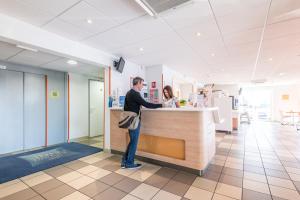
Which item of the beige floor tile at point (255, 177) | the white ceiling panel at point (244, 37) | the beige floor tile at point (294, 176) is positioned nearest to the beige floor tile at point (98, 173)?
the beige floor tile at point (255, 177)

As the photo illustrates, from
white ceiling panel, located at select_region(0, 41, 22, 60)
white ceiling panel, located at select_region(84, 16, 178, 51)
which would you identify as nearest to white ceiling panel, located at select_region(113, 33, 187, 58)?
white ceiling panel, located at select_region(84, 16, 178, 51)

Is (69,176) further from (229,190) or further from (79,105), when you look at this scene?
(79,105)

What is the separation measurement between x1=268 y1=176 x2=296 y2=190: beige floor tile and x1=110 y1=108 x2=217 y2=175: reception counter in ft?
3.26

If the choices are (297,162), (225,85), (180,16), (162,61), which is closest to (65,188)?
(180,16)

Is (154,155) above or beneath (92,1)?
beneath

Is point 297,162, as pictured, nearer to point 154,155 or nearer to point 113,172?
point 154,155

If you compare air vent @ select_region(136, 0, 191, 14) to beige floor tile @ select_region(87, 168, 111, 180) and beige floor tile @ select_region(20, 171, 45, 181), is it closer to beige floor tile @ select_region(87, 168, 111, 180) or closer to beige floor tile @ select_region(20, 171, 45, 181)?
beige floor tile @ select_region(87, 168, 111, 180)

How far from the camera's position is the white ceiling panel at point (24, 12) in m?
2.10

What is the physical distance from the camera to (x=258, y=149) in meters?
4.23

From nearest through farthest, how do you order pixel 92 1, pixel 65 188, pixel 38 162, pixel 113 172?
pixel 92 1 < pixel 65 188 < pixel 113 172 < pixel 38 162

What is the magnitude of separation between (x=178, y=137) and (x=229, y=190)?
1083 mm

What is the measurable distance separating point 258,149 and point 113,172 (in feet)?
13.0

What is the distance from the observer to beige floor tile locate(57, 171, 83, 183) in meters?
2.60

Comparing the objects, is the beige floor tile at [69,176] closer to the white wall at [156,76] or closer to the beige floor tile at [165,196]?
the beige floor tile at [165,196]
